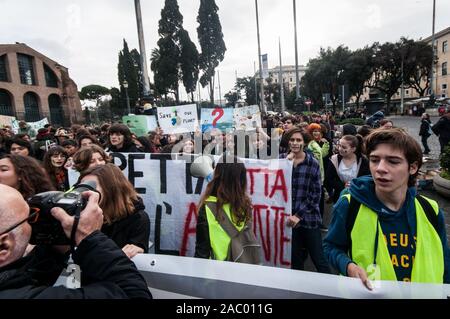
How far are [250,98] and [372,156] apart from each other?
2714 inches

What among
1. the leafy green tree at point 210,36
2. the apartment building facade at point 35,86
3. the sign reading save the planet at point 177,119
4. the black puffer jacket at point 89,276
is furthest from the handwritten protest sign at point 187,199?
the leafy green tree at point 210,36

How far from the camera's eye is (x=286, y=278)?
4.68 feet

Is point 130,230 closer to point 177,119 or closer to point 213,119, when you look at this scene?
point 177,119

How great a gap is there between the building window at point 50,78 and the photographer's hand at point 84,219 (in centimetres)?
4651

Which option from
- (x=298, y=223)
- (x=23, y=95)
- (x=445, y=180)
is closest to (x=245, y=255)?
(x=298, y=223)

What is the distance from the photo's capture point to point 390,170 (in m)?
1.53

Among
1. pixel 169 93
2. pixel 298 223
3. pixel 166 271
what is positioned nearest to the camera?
pixel 166 271

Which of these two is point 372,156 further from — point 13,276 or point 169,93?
point 169,93

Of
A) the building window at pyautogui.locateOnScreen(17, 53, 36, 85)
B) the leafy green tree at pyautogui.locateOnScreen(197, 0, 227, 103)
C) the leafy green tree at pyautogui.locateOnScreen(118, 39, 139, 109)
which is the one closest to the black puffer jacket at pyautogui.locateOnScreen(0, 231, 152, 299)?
the building window at pyautogui.locateOnScreen(17, 53, 36, 85)

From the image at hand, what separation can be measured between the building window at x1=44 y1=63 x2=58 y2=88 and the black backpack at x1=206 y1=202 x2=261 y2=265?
46088 mm

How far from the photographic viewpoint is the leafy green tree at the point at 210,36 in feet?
140

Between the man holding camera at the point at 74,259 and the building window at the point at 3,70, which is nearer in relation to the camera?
the man holding camera at the point at 74,259

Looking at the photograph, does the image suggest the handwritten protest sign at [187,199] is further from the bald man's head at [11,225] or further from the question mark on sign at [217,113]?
the question mark on sign at [217,113]

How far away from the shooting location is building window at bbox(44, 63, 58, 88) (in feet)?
131
